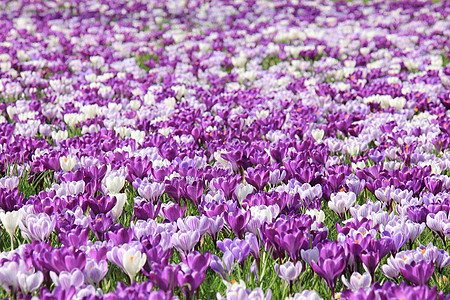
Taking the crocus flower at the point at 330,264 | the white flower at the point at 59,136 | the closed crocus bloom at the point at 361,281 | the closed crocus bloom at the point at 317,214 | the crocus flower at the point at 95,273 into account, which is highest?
the crocus flower at the point at 95,273

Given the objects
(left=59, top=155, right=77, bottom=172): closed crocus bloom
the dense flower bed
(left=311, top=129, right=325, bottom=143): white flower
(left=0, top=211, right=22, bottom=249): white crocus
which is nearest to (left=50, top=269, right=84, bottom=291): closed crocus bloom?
the dense flower bed

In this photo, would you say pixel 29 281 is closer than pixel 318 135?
Yes

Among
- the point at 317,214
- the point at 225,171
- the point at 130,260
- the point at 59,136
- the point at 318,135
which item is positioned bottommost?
the point at 318,135

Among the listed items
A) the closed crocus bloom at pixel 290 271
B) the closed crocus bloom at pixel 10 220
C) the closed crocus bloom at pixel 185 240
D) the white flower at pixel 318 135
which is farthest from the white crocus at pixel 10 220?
the white flower at pixel 318 135

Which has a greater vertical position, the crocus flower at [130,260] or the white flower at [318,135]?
the crocus flower at [130,260]

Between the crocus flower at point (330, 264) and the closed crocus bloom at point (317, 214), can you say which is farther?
the closed crocus bloom at point (317, 214)

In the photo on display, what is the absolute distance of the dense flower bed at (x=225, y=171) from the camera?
2.76 m

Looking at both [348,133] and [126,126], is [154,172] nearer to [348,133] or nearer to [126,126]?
[126,126]

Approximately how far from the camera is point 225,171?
14.4 ft

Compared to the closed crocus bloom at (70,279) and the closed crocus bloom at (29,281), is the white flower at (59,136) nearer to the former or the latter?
the closed crocus bloom at (29,281)

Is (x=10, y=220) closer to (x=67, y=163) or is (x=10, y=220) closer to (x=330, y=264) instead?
(x=67, y=163)

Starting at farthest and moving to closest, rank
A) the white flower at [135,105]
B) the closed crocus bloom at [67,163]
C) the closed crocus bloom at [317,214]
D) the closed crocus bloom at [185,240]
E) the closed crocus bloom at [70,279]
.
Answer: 1. the white flower at [135,105]
2. the closed crocus bloom at [67,163]
3. the closed crocus bloom at [317,214]
4. the closed crocus bloom at [185,240]
5. the closed crocus bloom at [70,279]

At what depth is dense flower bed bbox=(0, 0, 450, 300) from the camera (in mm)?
2758

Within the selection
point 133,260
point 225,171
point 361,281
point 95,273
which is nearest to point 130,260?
point 133,260
